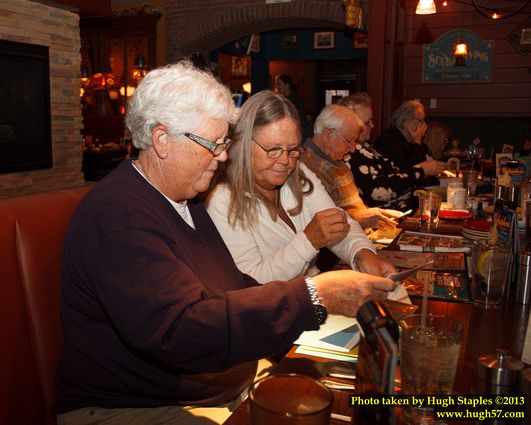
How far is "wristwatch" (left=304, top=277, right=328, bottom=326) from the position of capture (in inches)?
45.3

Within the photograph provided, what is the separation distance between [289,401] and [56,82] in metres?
5.52

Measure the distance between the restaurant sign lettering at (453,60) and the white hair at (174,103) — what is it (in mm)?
6861

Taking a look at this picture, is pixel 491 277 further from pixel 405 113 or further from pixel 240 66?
pixel 240 66

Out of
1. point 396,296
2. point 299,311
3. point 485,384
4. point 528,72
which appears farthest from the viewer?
point 528,72

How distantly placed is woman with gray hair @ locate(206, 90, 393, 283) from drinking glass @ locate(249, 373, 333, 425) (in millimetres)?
1013

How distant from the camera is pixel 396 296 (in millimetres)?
1512

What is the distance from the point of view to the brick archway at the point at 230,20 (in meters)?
7.86

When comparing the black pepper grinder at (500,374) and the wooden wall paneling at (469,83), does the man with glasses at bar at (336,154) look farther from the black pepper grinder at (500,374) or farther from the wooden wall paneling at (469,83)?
the wooden wall paneling at (469,83)

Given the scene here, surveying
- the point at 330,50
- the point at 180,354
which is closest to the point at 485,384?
the point at 180,354

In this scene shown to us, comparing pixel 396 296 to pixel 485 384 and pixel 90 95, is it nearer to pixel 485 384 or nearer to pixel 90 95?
pixel 485 384

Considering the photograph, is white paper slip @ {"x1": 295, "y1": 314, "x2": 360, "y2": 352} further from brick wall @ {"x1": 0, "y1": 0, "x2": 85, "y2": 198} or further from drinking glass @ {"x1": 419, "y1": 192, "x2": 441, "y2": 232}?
brick wall @ {"x1": 0, "y1": 0, "x2": 85, "y2": 198}

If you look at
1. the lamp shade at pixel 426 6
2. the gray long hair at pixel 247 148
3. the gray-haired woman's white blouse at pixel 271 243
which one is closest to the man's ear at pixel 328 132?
the gray-haired woman's white blouse at pixel 271 243

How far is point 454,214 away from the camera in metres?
2.94

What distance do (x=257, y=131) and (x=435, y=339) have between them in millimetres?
1196
